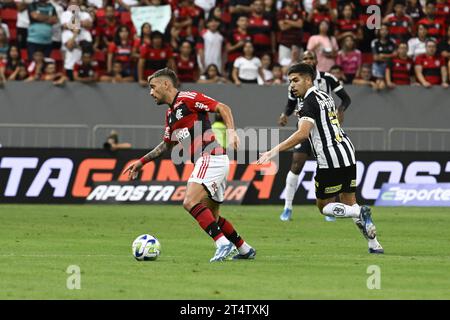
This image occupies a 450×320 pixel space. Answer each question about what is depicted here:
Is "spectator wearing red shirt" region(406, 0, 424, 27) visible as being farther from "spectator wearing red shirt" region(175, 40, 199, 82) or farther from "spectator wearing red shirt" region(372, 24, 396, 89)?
"spectator wearing red shirt" region(175, 40, 199, 82)

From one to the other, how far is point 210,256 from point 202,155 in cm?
159

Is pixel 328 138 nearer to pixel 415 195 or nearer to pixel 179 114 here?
pixel 179 114

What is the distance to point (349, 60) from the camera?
27.8m

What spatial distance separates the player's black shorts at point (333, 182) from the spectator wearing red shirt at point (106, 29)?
1404 centimetres

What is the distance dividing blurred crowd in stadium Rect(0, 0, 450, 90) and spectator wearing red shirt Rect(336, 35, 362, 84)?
0.02 meters

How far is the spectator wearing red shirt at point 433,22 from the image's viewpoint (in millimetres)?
28125

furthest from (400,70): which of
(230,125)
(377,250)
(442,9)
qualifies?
(230,125)

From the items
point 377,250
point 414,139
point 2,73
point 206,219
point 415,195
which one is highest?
point 206,219

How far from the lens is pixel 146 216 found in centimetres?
2212

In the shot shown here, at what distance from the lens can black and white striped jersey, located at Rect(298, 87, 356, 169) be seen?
14.7 meters

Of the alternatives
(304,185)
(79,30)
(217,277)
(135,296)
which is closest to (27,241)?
(217,277)

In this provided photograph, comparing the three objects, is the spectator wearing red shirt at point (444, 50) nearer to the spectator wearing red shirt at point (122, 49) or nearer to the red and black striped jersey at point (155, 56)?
the red and black striped jersey at point (155, 56)

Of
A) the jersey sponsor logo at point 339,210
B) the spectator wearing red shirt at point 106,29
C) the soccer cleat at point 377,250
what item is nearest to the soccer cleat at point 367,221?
the jersey sponsor logo at point 339,210
